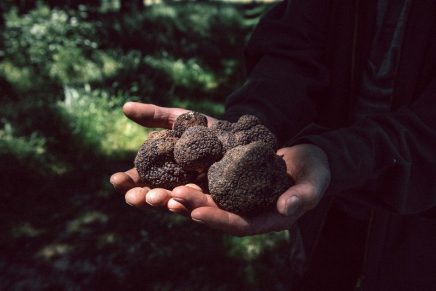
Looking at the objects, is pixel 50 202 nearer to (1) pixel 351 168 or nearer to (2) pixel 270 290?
(2) pixel 270 290

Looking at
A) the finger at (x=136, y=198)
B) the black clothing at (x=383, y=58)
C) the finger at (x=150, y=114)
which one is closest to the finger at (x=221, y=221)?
the finger at (x=136, y=198)

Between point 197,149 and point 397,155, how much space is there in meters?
0.99

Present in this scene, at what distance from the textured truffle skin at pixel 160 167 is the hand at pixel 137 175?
0.23 ft

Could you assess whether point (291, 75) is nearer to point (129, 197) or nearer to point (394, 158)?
point (394, 158)

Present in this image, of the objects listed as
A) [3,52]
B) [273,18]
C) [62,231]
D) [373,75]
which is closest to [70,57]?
[3,52]

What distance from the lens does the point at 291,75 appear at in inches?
90.9

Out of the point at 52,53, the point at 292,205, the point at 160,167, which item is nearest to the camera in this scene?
the point at 292,205

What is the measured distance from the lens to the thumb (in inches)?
60.2

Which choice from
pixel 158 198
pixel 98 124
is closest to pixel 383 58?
pixel 158 198

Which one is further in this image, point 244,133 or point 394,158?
point 244,133

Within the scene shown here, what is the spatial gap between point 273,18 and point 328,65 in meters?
0.46

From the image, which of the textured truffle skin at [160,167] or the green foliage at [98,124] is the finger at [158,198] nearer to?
the textured truffle skin at [160,167]

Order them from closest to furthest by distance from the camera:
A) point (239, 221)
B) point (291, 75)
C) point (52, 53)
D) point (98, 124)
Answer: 1. point (239, 221)
2. point (291, 75)
3. point (98, 124)
4. point (52, 53)

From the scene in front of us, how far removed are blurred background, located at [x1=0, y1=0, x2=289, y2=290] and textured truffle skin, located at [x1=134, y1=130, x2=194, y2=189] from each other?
5.29ft
